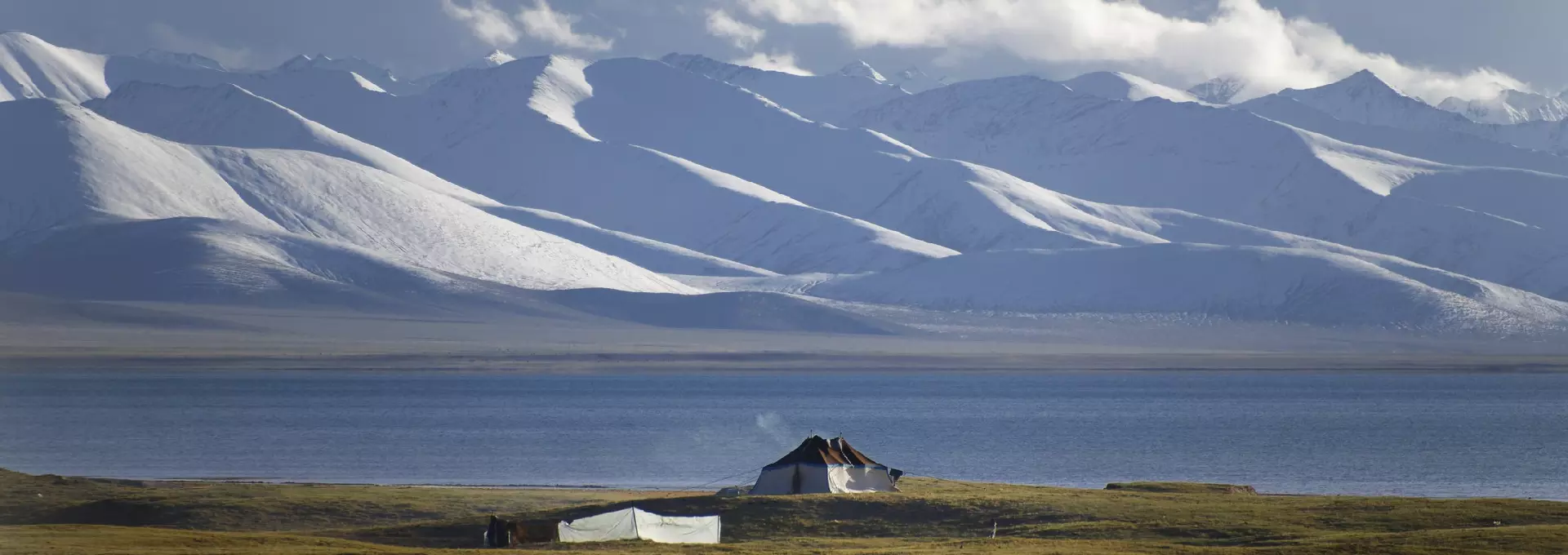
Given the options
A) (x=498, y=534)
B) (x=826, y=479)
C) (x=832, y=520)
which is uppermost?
(x=826, y=479)

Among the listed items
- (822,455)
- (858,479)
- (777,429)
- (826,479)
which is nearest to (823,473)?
(826,479)

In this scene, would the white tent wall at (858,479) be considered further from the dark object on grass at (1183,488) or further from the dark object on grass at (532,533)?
the dark object on grass at (532,533)

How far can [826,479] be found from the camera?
6244 cm

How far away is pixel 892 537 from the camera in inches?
2115

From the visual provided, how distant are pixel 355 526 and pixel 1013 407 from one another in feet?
326

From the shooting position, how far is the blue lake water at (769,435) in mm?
85938

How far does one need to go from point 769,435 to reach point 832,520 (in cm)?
5646

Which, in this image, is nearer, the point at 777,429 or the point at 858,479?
the point at 858,479

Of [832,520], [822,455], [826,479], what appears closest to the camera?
[832,520]

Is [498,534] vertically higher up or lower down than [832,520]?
lower down

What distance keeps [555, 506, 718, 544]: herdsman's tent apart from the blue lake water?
26.2m

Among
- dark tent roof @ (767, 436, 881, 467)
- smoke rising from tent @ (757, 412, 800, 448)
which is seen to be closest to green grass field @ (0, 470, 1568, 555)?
dark tent roof @ (767, 436, 881, 467)

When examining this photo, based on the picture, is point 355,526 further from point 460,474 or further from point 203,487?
point 460,474

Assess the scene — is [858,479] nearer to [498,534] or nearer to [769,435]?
[498,534]
